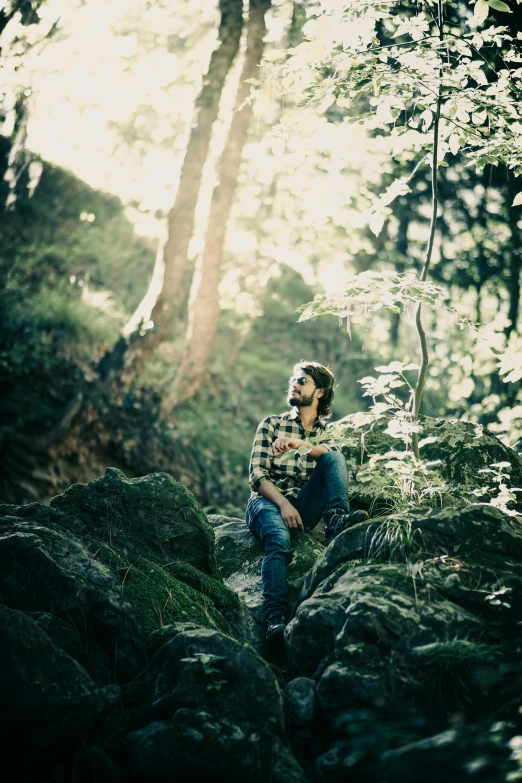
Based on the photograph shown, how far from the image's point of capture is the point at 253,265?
12.7 meters

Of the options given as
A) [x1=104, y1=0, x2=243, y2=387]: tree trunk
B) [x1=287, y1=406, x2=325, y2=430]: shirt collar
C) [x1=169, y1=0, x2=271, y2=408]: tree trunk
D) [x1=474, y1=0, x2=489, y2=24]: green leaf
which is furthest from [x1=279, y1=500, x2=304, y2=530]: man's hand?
[x1=169, y1=0, x2=271, y2=408]: tree trunk

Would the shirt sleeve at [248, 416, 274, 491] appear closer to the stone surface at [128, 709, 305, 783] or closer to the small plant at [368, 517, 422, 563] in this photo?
the small plant at [368, 517, 422, 563]

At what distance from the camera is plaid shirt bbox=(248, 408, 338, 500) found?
4527 mm

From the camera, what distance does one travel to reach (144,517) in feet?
13.0

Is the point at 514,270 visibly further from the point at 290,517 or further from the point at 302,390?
the point at 290,517

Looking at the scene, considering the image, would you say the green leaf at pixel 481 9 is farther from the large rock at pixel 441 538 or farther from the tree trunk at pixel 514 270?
the tree trunk at pixel 514 270

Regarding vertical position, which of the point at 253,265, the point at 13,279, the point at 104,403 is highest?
the point at 253,265

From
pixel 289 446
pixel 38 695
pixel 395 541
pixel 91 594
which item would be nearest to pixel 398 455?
pixel 395 541

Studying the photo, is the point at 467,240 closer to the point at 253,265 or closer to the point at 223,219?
the point at 253,265

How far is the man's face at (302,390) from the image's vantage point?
477 centimetres

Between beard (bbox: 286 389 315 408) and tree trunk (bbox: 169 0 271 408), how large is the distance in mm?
5249

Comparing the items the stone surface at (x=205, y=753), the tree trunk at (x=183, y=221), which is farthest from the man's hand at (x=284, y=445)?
the tree trunk at (x=183, y=221)

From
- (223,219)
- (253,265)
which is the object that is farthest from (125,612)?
(253,265)

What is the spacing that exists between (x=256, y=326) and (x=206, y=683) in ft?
38.3
